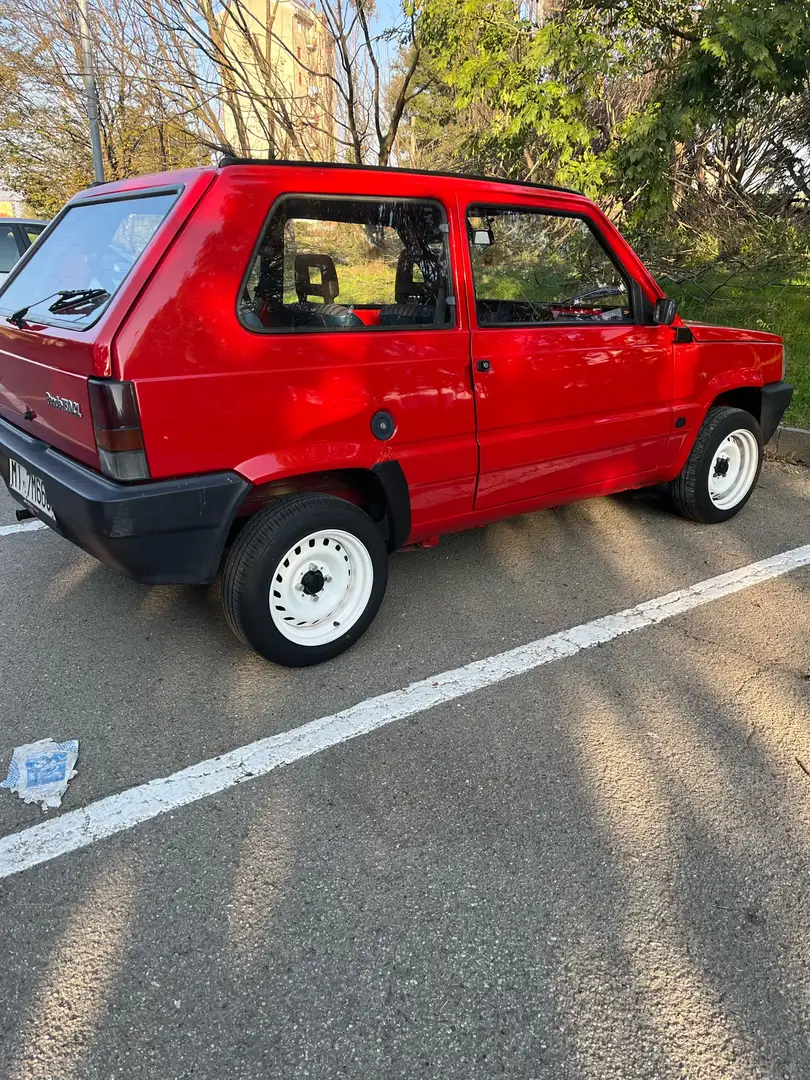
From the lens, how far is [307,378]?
2.73m

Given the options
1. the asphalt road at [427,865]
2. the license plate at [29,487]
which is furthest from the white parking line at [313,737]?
the license plate at [29,487]

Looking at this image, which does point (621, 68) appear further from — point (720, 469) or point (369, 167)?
point (369, 167)

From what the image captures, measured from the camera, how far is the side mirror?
3.72 metres

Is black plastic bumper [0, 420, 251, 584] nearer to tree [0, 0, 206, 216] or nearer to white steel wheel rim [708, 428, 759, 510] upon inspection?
white steel wheel rim [708, 428, 759, 510]

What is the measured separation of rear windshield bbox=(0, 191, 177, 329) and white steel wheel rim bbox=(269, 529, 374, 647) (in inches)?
45.1

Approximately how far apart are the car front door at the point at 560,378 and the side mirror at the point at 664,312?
0.05 metres

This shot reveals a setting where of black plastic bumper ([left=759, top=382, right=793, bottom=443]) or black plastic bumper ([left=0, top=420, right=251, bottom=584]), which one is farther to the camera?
black plastic bumper ([left=759, top=382, right=793, bottom=443])

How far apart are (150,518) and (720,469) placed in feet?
11.4

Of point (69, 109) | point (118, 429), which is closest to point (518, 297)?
point (118, 429)

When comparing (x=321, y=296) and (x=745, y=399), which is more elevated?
(x=321, y=296)

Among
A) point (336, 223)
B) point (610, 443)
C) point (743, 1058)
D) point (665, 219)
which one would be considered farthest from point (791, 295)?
point (743, 1058)

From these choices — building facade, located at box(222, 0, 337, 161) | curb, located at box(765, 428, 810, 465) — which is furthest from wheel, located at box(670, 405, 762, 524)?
building facade, located at box(222, 0, 337, 161)

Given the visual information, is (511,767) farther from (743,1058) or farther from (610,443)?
(610,443)

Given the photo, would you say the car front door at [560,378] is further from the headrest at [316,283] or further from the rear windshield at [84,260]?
the rear windshield at [84,260]
